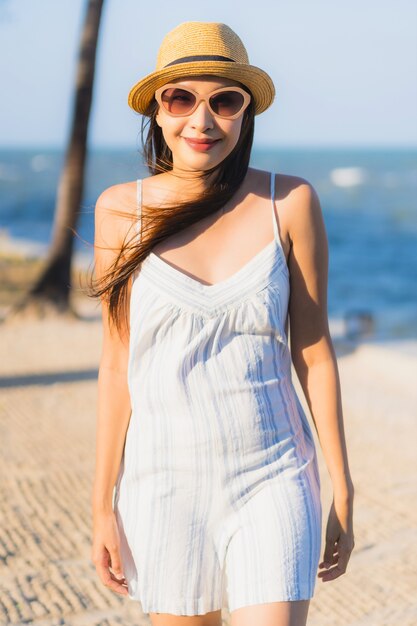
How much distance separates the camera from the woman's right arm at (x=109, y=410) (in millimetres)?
2164

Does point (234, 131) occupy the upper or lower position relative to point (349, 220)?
upper

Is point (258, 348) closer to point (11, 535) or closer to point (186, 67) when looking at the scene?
point (186, 67)

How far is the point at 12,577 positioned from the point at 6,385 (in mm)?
3540

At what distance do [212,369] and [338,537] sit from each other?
521mm

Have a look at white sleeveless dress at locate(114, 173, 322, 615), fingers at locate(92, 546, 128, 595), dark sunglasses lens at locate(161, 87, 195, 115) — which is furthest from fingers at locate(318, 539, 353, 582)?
dark sunglasses lens at locate(161, 87, 195, 115)

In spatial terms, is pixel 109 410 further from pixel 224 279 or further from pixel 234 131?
pixel 234 131

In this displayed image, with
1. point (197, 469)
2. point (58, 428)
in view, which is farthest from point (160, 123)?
point (58, 428)

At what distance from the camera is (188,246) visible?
213cm

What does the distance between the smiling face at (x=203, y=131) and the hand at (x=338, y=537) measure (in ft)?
2.74

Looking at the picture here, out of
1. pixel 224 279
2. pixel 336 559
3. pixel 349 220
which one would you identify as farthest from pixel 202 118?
pixel 349 220

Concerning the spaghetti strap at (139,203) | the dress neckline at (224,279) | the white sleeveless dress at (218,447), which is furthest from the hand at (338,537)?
the spaghetti strap at (139,203)

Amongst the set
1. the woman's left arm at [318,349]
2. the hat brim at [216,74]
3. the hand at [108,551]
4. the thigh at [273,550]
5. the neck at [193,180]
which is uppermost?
the hat brim at [216,74]

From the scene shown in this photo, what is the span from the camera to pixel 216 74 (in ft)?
6.85

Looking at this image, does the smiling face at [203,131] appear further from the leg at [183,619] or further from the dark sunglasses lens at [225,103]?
the leg at [183,619]
